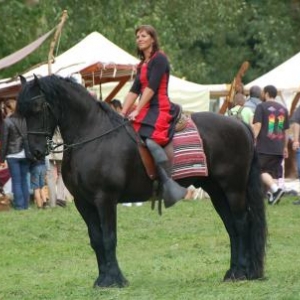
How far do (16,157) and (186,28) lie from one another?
17998mm

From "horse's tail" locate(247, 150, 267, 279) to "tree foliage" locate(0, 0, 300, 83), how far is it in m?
20.2

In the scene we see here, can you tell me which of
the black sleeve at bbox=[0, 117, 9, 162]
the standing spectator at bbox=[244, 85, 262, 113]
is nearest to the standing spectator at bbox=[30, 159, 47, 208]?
the black sleeve at bbox=[0, 117, 9, 162]

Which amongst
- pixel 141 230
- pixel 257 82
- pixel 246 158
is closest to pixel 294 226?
pixel 141 230

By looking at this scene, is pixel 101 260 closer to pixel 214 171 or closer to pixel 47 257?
pixel 214 171

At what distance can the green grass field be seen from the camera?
10.7m

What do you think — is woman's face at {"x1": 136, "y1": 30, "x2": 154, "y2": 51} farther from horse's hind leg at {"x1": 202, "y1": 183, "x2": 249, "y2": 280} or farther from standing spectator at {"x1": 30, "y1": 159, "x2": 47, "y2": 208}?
standing spectator at {"x1": 30, "y1": 159, "x2": 47, "y2": 208}

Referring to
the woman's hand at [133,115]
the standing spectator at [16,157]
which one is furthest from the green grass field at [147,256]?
the woman's hand at [133,115]

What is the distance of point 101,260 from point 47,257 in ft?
11.2

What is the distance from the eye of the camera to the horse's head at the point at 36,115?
10.9 m

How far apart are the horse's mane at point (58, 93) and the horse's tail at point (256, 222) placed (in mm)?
1507

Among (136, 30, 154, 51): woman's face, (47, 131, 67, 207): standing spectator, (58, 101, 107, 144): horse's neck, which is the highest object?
(136, 30, 154, 51): woman's face

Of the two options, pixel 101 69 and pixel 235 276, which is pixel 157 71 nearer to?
pixel 235 276

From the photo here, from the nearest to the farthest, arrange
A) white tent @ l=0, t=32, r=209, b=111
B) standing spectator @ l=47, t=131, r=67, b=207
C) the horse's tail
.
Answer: the horse's tail, standing spectator @ l=47, t=131, r=67, b=207, white tent @ l=0, t=32, r=209, b=111

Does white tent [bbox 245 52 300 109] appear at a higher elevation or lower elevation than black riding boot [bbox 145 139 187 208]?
lower
